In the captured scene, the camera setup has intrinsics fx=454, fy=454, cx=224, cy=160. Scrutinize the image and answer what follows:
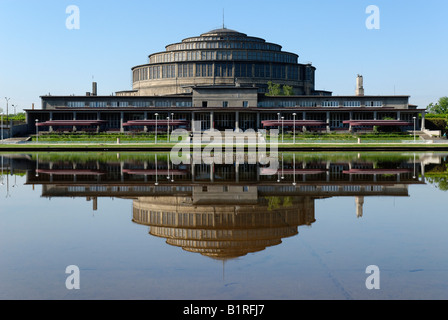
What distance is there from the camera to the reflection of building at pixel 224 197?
1212 cm

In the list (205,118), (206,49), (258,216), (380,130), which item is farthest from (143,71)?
(258,216)

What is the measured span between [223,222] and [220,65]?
10777cm

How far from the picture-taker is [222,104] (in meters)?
104

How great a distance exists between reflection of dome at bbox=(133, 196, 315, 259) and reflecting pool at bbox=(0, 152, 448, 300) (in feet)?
0.12

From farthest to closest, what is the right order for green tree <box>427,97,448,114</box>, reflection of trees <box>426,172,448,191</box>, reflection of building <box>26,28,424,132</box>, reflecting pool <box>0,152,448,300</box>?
green tree <box>427,97,448,114</box> → reflection of building <box>26,28,424,132</box> → reflection of trees <box>426,172,448,191</box> → reflecting pool <box>0,152,448,300</box>

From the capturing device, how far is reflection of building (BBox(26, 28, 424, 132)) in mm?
101625

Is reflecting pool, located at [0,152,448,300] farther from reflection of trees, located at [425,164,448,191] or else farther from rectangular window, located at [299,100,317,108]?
rectangular window, located at [299,100,317,108]

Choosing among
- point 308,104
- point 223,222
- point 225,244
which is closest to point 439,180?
point 223,222

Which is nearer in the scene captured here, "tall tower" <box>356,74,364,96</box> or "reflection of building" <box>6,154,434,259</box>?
"reflection of building" <box>6,154,434,259</box>

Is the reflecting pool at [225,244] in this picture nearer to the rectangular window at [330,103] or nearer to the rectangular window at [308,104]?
the rectangular window at [308,104]

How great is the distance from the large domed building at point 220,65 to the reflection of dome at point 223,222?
323 feet

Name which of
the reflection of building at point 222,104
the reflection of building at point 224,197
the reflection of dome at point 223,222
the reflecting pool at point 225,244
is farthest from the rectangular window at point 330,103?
the reflection of dome at point 223,222

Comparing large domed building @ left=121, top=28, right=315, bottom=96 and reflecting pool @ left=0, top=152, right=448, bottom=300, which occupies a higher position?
large domed building @ left=121, top=28, right=315, bottom=96

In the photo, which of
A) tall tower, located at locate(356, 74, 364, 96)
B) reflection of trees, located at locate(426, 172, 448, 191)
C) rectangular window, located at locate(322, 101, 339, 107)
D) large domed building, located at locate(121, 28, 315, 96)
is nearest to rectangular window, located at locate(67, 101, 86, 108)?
large domed building, located at locate(121, 28, 315, 96)
